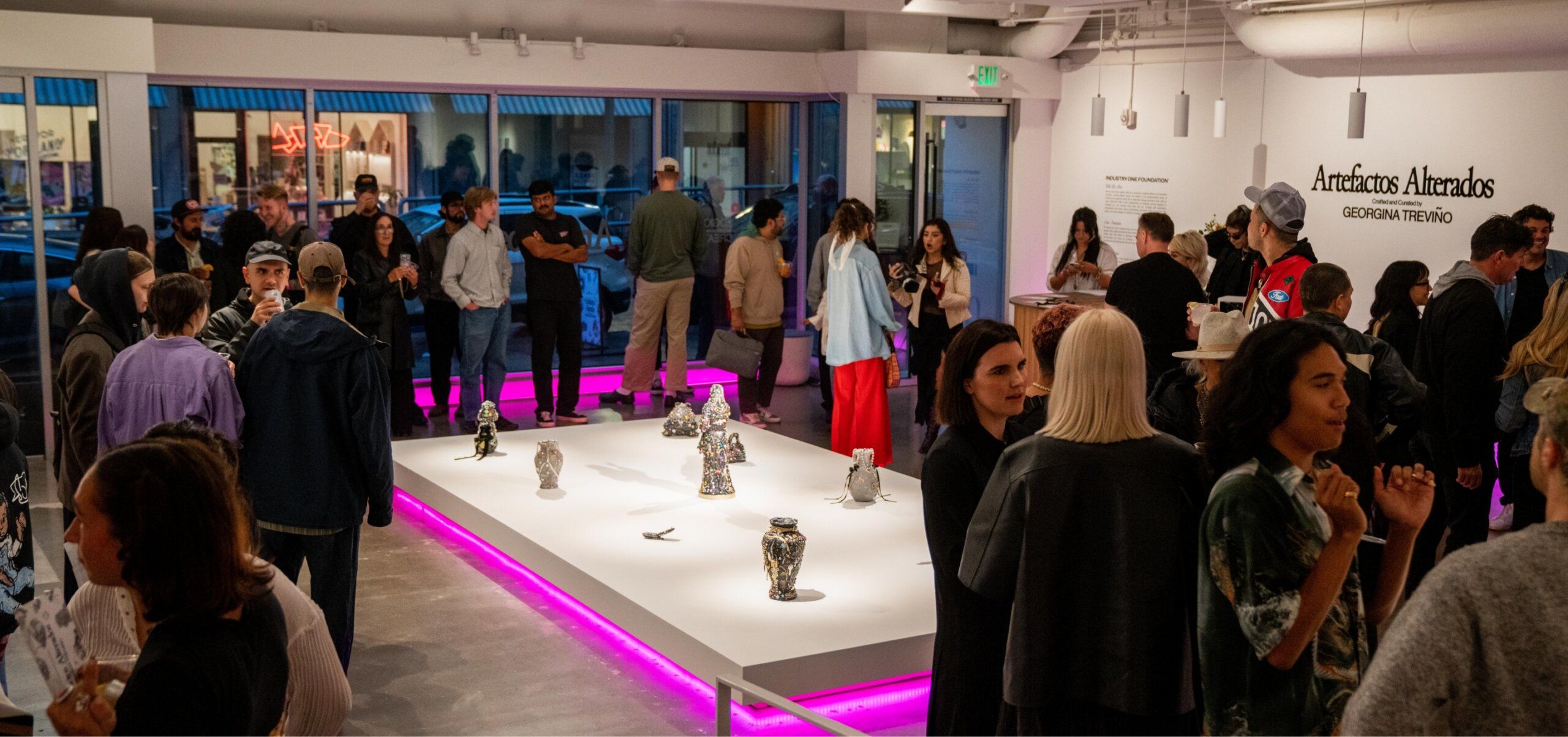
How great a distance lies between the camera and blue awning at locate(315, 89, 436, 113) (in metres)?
9.84

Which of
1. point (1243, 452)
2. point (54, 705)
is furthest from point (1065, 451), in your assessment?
point (54, 705)

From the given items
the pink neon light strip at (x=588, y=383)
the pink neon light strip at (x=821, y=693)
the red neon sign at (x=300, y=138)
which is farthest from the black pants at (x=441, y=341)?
the pink neon light strip at (x=821, y=693)

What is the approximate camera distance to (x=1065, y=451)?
278 centimetres

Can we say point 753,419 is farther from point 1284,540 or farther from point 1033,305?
point 1284,540

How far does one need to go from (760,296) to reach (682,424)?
5.86 ft

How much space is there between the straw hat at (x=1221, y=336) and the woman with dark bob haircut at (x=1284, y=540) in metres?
1.39

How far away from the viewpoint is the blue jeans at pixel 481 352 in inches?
365

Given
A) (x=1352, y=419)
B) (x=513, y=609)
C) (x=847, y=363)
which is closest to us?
(x=1352, y=419)

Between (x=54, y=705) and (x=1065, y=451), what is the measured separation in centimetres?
177

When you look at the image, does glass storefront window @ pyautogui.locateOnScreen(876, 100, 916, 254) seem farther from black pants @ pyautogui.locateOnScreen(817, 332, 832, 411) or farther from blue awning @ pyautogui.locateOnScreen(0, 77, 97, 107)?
blue awning @ pyautogui.locateOnScreen(0, 77, 97, 107)

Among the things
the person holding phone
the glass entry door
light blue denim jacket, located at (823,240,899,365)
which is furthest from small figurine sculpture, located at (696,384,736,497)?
the glass entry door

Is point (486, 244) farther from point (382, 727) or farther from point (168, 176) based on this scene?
point (382, 727)

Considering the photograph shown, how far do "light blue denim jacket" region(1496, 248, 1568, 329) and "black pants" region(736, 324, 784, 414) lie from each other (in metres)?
4.26

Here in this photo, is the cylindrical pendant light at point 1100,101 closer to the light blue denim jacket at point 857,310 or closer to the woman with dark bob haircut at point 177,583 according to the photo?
the light blue denim jacket at point 857,310
